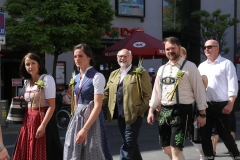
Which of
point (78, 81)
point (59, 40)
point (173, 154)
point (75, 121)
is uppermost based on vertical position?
point (59, 40)

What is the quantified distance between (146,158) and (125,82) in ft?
8.65

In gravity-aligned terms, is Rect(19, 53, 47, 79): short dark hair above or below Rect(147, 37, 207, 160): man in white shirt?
above

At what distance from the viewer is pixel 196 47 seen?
2659 cm

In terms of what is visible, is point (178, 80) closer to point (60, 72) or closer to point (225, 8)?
point (60, 72)

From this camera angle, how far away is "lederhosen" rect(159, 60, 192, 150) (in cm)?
595

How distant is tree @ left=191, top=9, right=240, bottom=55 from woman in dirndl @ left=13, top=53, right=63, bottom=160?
18.1 meters

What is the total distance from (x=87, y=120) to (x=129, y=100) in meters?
1.22

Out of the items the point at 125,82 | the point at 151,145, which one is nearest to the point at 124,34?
the point at 151,145

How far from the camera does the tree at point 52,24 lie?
15.8 meters

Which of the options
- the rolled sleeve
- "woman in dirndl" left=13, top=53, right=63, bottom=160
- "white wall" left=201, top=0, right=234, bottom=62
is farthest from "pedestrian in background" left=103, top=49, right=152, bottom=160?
"white wall" left=201, top=0, right=234, bottom=62

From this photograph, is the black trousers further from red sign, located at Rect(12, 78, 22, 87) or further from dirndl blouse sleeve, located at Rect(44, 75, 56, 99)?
red sign, located at Rect(12, 78, 22, 87)

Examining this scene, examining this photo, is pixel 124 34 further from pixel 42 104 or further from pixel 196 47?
pixel 42 104

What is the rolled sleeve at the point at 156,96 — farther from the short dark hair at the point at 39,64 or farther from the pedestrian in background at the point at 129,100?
the short dark hair at the point at 39,64

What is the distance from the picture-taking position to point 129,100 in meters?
6.48
